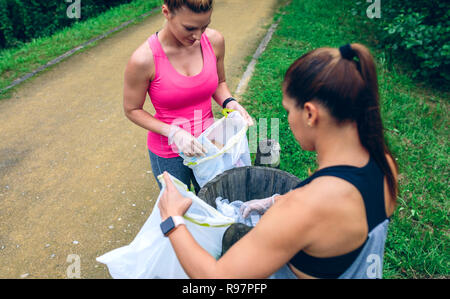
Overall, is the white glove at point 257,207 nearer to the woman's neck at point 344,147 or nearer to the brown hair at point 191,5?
the woman's neck at point 344,147

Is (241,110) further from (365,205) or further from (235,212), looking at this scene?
(365,205)

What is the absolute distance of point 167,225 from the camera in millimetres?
1372

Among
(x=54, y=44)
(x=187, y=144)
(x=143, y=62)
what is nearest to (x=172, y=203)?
(x=187, y=144)

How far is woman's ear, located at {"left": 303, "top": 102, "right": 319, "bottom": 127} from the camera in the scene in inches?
46.2

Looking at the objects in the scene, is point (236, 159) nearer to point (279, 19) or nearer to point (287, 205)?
point (287, 205)

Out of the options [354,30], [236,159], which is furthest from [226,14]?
[236,159]

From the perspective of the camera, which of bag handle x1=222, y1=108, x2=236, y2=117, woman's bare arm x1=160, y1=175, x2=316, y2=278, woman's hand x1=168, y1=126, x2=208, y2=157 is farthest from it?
bag handle x1=222, y1=108, x2=236, y2=117

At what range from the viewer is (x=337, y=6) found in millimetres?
8555

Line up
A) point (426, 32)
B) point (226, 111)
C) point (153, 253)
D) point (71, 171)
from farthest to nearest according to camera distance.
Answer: point (426, 32) → point (71, 171) → point (226, 111) → point (153, 253)

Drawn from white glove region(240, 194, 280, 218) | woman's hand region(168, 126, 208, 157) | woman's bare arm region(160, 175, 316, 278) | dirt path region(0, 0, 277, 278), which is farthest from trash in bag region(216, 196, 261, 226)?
dirt path region(0, 0, 277, 278)

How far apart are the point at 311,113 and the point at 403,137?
3431 mm

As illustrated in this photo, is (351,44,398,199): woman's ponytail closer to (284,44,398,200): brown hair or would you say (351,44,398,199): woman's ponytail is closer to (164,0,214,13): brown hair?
(284,44,398,200): brown hair

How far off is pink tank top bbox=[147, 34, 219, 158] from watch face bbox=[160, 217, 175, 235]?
2.33 feet
